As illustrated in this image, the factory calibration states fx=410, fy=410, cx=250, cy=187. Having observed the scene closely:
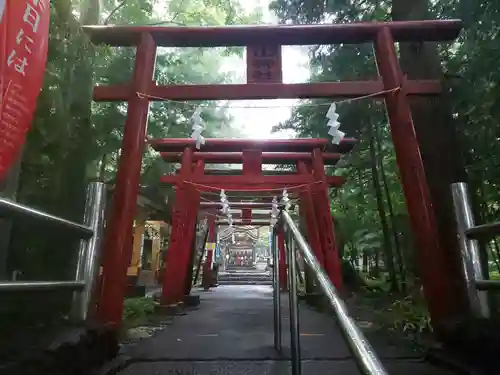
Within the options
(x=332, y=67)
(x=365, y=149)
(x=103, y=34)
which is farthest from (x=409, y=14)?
(x=365, y=149)

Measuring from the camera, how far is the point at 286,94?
4777mm

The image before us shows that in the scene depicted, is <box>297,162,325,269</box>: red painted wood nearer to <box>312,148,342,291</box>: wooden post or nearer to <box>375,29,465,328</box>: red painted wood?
<box>312,148,342,291</box>: wooden post

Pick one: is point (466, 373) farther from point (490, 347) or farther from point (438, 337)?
point (438, 337)

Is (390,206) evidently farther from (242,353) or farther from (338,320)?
(338,320)

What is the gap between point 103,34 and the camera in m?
4.76

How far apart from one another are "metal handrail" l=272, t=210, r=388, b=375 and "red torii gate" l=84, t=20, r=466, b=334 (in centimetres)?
157

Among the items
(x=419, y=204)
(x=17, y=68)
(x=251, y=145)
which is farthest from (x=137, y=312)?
(x=17, y=68)

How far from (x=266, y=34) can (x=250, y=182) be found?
510 cm

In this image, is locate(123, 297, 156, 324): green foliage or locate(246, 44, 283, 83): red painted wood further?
locate(123, 297, 156, 324): green foliage

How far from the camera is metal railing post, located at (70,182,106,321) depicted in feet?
10.2

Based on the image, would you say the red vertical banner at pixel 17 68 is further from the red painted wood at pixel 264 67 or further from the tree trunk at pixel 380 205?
the tree trunk at pixel 380 205

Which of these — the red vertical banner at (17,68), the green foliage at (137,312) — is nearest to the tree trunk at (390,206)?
the green foliage at (137,312)

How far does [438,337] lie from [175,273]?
5.88 metres

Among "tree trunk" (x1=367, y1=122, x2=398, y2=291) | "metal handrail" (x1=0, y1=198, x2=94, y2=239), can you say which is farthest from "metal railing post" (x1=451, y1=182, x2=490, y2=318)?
"tree trunk" (x1=367, y1=122, x2=398, y2=291)
